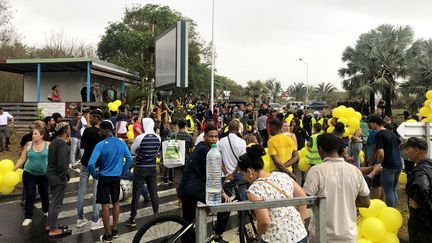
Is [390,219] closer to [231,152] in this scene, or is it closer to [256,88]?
[231,152]

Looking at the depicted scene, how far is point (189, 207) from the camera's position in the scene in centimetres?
502

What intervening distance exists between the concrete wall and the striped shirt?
16520mm

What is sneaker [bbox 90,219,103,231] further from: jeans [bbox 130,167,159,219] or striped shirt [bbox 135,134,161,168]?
striped shirt [bbox 135,134,161,168]

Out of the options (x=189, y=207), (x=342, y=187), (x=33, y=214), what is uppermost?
(x=342, y=187)

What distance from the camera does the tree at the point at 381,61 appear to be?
92.6 feet

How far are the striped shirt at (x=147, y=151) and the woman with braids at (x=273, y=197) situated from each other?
3.59m

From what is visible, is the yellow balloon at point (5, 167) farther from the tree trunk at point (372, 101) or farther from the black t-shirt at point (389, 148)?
the tree trunk at point (372, 101)

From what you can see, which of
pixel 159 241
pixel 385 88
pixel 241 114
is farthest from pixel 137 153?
pixel 385 88

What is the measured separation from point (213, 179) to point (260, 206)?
1.60m

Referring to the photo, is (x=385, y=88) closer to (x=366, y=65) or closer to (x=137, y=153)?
(x=366, y=65)

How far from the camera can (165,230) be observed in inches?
179

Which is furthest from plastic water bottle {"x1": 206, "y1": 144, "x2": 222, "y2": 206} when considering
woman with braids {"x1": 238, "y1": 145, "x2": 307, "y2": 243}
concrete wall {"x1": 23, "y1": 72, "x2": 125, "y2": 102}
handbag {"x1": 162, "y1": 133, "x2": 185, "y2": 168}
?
concrete wall {"x1": 23, "y1": 72, "x2": 125, "y2": 102}

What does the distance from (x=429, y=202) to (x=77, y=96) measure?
20.9 meters

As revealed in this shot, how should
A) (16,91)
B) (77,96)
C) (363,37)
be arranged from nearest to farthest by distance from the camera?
(77,96)
(16,91)
(363,37)
